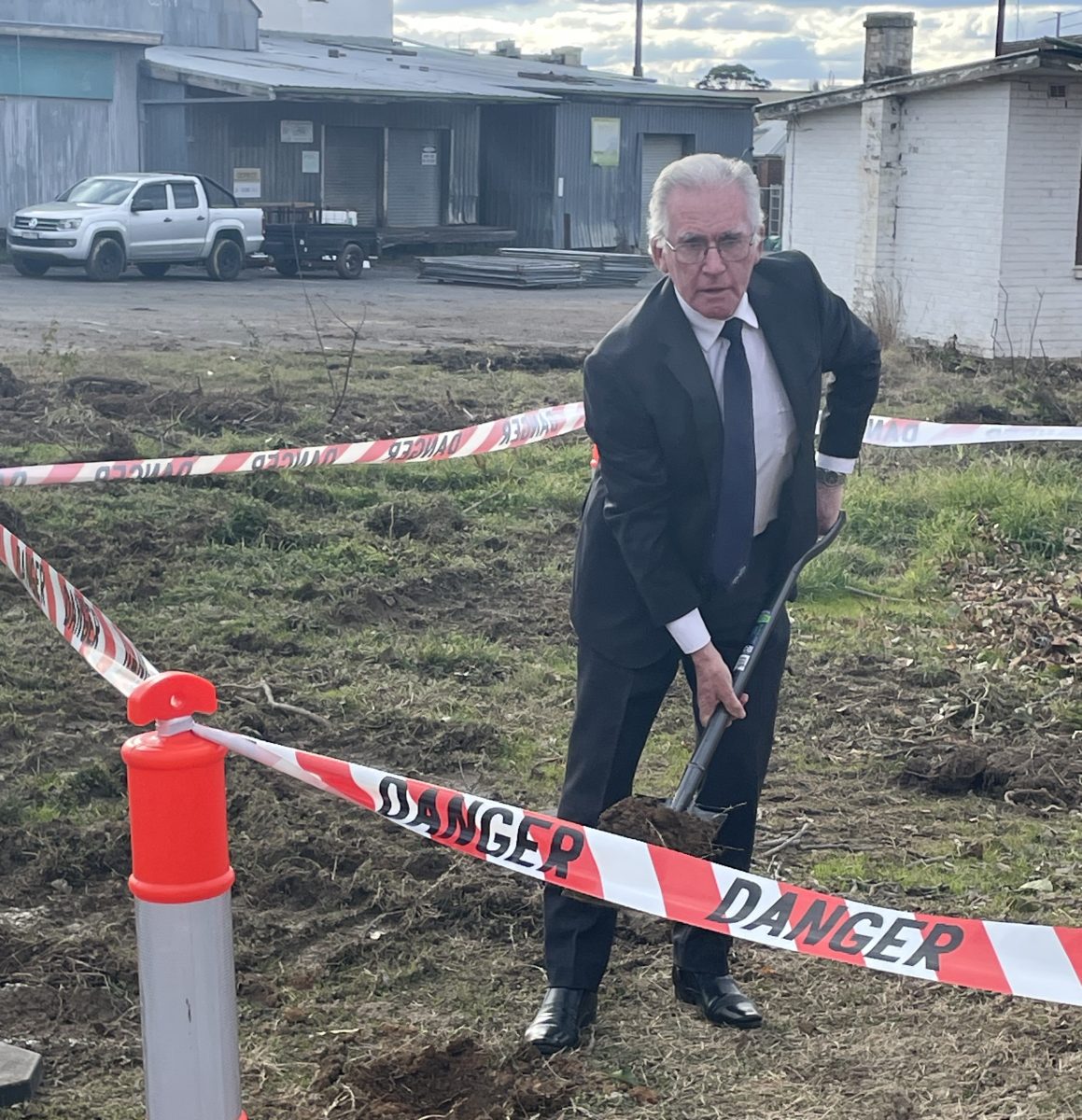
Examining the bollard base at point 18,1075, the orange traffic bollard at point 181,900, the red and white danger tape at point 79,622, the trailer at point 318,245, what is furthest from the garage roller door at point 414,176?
the orange traffic bollard at point 181,900

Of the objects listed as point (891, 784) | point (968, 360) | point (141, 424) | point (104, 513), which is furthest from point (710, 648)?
point (968, 360)

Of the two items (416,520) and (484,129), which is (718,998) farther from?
(484,129)

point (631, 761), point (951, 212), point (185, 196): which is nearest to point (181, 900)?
point (631, 761)


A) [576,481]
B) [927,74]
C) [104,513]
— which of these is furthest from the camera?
[927,74]

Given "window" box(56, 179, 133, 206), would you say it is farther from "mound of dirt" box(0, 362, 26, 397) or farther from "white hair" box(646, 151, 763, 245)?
"white hair" box(646, 151, 763, 245)

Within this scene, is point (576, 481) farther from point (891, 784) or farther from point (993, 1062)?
point (993, 1062)

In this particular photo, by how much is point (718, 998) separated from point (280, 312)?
65.5 feet

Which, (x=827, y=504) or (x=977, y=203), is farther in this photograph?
(x=977, y=203)

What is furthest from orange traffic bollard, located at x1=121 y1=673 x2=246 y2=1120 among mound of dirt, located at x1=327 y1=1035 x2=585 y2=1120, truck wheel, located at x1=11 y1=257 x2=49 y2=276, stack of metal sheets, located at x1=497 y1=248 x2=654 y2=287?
stack of metal sheets, located at x1=497 y1=248 x2=654 y2=287

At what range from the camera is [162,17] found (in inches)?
1375

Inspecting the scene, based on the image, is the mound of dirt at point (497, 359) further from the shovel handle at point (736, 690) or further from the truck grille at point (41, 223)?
the shovel handle at point (736, 690)

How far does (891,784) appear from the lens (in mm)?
5852

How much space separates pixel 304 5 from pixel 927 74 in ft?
164

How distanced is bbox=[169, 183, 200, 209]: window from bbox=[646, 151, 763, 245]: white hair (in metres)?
24.8
